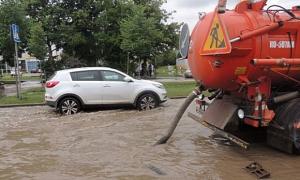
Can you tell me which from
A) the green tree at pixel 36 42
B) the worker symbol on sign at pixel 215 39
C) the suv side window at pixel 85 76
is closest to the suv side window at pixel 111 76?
the suv side window at pixel 85 76

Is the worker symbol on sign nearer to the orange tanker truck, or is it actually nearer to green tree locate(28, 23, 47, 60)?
the orange tanker truck

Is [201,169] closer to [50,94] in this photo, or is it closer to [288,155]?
[288,155]

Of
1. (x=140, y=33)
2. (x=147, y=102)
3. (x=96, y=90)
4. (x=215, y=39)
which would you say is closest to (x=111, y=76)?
(x=96, y=90)

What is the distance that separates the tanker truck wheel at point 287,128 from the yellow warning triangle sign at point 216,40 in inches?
59.0

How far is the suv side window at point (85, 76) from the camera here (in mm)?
15193

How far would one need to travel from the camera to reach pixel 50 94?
589 inches

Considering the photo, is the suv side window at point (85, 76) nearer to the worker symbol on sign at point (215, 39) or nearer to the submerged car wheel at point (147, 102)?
the submerged car wheel at point (147, 102)

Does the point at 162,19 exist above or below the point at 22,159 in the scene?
above

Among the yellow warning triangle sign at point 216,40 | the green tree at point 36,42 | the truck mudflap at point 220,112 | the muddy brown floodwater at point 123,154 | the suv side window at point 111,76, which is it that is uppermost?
the green tree at point 36,42

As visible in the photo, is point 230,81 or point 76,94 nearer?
point 230,81

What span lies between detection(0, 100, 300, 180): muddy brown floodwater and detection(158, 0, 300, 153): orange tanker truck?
52 centimetres

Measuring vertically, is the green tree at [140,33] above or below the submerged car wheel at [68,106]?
above

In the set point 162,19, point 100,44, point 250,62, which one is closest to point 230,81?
point 250,62

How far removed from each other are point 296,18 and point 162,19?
35.4m
